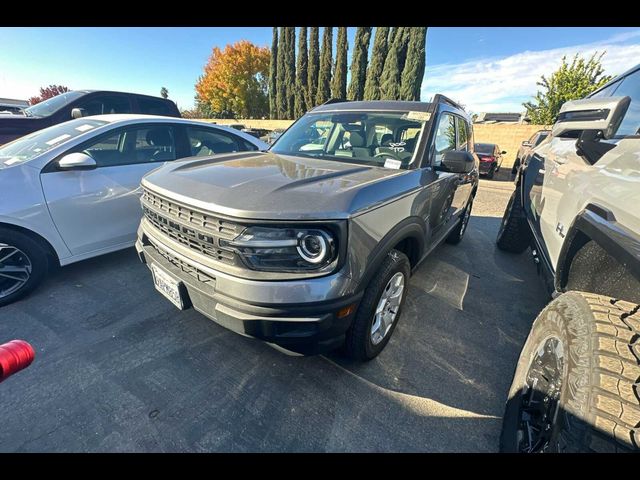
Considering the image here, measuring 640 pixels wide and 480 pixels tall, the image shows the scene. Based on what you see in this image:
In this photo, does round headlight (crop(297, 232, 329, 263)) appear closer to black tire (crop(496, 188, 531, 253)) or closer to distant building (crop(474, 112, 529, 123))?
black tire (crop(496, 188, 531, 253))

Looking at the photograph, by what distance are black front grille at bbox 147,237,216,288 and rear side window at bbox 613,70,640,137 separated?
2.51m

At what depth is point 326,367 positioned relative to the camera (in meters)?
2.21

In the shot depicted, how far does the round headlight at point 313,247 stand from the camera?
155 cm

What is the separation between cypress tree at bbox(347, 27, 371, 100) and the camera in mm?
24297

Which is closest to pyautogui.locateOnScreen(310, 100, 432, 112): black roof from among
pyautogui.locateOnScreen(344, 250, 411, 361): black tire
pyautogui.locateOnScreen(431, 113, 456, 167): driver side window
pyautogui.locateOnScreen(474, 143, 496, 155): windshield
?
pyautogui.locateOnScreen(431, 113, 456, 167): driver side window

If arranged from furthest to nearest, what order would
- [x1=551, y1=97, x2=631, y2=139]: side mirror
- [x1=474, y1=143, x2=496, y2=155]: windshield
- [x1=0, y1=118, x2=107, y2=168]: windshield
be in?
[x1=474, y1=143, x2=496, y2=155]: windshield → [x1=0, y1=118, x2=107, y2=168]: windshield → [x1=551, y1=97, x2=631, y2=139]: side mirror

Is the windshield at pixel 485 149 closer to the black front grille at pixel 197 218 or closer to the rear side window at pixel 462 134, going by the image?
the rear side window at pixel 462 134

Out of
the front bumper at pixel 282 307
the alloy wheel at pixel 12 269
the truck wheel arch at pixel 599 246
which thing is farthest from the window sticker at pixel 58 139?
the truck wheel arch at pixel 599 246

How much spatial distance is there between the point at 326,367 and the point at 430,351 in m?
0.90

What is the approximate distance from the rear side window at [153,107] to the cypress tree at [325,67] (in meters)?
23.3

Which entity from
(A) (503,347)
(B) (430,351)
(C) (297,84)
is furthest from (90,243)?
(C) (297,84)

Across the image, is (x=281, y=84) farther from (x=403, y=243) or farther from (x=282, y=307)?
(x=282, y=307)

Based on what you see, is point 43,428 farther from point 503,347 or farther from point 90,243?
point 503,347

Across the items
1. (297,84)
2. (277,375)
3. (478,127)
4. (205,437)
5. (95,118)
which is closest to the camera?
(205,437)
